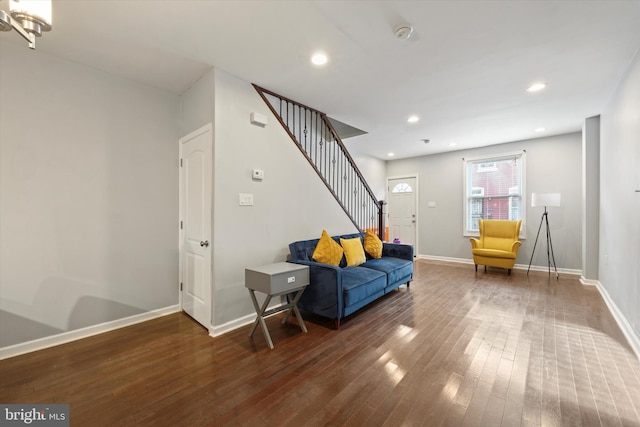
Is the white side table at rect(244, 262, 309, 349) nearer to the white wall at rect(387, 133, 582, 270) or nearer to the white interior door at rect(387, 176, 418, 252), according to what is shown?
the white wall at rect(387, 133, 582, 270)

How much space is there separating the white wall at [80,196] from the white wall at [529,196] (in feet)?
18.9

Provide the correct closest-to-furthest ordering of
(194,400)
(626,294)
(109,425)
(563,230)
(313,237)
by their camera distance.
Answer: (109,425), (194,400), (626,294), (313,237), (563,230)

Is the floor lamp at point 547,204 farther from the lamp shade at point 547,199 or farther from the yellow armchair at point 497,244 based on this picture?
the yellow armchair at point 497,244

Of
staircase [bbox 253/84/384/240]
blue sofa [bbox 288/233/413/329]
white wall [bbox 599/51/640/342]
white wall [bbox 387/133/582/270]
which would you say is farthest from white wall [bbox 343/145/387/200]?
white wall [bbox 599/51/640/342]

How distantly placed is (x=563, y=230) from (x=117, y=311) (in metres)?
7.18

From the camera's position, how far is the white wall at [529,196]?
511cm

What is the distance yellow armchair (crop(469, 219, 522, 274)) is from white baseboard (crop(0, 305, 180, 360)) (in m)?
5.32

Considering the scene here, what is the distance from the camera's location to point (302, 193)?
365 cm

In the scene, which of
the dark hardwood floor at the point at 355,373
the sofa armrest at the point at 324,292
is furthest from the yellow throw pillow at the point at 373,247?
the sofa armrest at the point at 324,292

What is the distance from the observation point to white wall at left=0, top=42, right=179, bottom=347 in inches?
92.3

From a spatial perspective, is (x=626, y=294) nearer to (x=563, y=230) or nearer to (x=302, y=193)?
(x=563, y=230)

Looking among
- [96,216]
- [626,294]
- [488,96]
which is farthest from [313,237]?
[626,294]

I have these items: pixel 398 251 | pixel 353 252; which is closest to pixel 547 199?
pixel 398 251

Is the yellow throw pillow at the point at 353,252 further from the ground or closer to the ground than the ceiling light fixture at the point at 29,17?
closer to the ground
